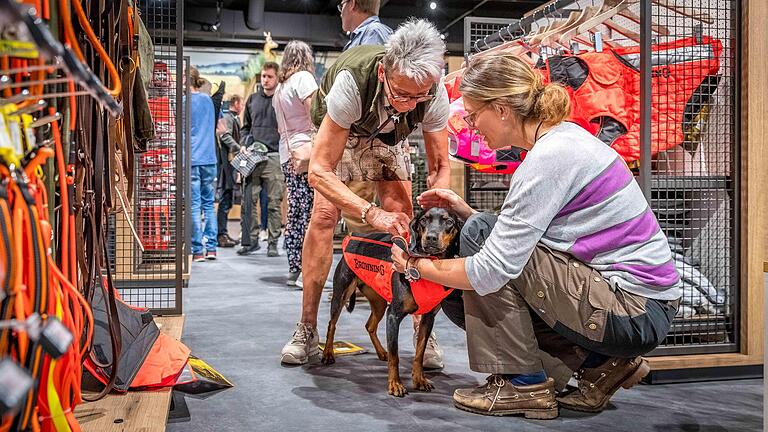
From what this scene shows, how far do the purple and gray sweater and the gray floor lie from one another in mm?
389

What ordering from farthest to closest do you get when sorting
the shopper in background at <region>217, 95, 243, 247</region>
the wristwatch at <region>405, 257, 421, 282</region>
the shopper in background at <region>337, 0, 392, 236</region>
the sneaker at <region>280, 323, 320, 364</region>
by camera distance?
the shopper in background at <region>217, 95, 243, 247</region>, the shopper in background at <region>337, 0, 392, 236</region>, the sneaker at <region>280, 323, 320, 364</region>, the wristwatch at <region>405, 257, 421, 282</region>

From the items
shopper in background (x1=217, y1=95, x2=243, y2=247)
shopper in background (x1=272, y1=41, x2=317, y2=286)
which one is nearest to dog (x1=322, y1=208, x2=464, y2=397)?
shopper in background (x1=272, y1=41, x2=317, y2=286)

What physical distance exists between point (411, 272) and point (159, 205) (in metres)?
2.63

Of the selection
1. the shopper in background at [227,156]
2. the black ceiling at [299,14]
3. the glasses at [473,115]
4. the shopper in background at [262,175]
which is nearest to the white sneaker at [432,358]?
the glasses at [473,115]

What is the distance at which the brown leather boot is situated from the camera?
2002mm

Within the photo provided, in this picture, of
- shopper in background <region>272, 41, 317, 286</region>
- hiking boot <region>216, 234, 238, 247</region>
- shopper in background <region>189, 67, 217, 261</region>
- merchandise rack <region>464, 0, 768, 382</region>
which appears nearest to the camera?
merchandise rack <region>464, 0, 768, 382</region>

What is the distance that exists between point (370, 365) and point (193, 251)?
14.1ft

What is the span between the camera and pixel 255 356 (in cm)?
277

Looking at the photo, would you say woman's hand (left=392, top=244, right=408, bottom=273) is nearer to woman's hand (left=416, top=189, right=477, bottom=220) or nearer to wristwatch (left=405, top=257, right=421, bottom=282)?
wristwatch (left=405, top=257, right=421, bottom=282)

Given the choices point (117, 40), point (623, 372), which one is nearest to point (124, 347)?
point (117, 40)

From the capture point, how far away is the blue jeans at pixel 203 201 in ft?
20.5

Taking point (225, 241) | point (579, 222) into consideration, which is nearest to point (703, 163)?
point (579, 222)

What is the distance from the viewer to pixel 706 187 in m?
2.65

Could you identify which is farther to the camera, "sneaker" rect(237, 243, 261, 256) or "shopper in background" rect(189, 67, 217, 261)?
"sneaker" rect(237, 243, 261, 256)
